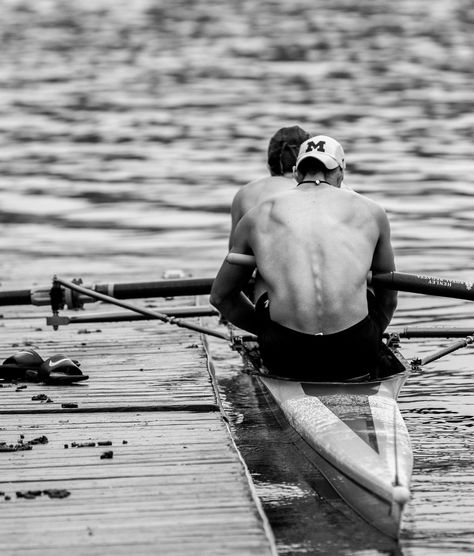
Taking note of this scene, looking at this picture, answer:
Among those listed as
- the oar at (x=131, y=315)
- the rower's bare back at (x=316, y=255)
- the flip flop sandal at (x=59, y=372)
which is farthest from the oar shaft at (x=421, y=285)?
the oar at (x=131, y=315)

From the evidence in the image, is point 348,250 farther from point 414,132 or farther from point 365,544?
point 414,132

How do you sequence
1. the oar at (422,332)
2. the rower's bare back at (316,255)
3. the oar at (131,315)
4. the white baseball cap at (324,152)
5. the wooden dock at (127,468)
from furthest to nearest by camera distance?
the oar at (131,315)
the oar at (422,332)
the white baseball cap at (324,152)
the rower's bare back at (316,255)
the wooden dock at (127,468)

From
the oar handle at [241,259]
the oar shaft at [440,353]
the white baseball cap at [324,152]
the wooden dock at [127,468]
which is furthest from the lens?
the oar shaft at [440,353]

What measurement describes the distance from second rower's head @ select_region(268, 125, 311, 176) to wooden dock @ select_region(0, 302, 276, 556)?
1.49 meters

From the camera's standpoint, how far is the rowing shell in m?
5.90

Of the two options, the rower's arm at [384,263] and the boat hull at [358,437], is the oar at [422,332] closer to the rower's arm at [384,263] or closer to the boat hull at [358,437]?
the rower's arm at [384,263]

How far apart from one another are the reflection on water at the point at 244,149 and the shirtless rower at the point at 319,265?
0.65 metres

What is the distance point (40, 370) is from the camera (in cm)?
891

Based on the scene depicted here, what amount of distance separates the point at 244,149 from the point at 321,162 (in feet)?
64.0

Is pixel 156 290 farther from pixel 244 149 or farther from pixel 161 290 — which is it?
pixel 244 149

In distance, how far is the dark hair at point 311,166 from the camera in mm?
7664

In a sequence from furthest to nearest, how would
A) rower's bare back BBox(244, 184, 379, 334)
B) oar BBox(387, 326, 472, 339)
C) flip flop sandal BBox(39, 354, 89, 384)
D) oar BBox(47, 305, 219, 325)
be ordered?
oar BBox(47, 305, 219, 325) → oar BBox(387, 326, 472, 339) → flip flop sandal BBox(39, 354, 89, 384) → rower's bare back BBox(244, 184, 379, 334)

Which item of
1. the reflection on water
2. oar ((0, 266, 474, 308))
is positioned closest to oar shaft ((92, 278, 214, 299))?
oar ((0, 266, 474, 308))

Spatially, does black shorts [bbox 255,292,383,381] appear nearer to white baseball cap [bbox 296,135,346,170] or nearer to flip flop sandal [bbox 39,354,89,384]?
white baseball cap [bbox 296,135,346,170]
